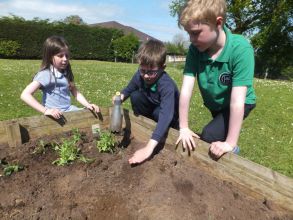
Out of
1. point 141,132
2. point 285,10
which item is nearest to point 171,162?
point 141,132

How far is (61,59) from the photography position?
177 inches

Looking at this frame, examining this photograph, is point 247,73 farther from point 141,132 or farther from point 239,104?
point 141,132

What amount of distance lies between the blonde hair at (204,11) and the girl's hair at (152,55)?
2.26 feet

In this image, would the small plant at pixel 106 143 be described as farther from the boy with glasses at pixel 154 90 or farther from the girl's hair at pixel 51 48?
the girl's hair at pixel 51 48

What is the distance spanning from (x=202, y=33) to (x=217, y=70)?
48 cm

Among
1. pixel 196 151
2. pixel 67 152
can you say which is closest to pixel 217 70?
pixel 196 151

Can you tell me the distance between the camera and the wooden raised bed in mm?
2623

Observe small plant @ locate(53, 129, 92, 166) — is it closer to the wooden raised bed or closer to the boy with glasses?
the wooden raised bed

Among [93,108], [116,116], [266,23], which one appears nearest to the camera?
[116,116]

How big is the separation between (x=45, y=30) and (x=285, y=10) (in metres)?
19.3

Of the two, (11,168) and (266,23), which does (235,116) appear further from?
(266,23)

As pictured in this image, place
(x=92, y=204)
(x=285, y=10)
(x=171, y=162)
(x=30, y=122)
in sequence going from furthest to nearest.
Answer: (x=285, y=10) < (x=30, y=122) < (x=171, y=162) < (x=92, y=204)

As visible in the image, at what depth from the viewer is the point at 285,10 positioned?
24766 millimetres

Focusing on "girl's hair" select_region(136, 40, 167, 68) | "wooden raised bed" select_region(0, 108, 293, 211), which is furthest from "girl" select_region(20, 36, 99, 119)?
"girl's hair" select_region(136, 40, 167, 68)
